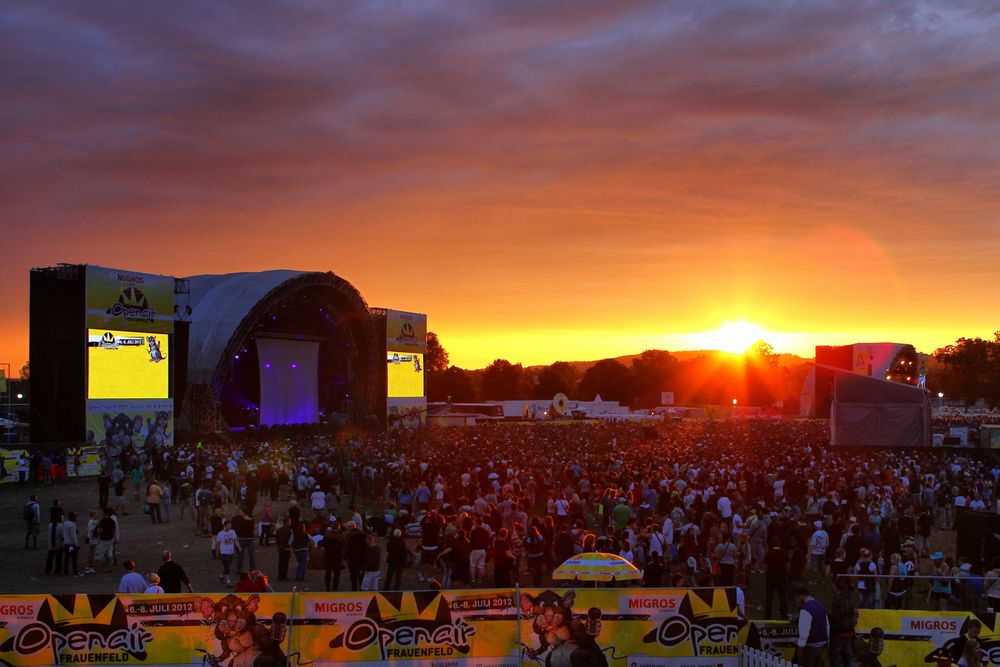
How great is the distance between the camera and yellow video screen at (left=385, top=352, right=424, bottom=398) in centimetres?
6371

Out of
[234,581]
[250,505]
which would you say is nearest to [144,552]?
[250,505]

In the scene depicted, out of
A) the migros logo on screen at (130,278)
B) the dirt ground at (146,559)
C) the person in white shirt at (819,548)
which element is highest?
the migros logo on screen at (130,278)

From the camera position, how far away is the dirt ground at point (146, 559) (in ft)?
50.2

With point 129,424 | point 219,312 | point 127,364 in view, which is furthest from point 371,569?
point 219,312

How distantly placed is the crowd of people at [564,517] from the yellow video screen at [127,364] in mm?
5146

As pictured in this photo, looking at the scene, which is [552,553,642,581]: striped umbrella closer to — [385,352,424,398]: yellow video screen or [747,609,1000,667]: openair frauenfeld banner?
[747,609,1000,667]: openair frauenfeld banner

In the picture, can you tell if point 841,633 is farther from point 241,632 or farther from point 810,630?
point 241,632

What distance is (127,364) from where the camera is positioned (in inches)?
1564

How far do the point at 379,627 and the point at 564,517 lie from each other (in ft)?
30.8

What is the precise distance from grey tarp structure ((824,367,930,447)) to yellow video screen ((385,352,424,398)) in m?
31.0

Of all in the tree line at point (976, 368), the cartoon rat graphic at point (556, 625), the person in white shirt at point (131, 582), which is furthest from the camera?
the tree line at point (976, 368)

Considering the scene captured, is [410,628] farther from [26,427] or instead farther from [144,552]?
[26,427]

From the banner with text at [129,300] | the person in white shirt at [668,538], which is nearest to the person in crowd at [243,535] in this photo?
the person in white shirt at [668,538]

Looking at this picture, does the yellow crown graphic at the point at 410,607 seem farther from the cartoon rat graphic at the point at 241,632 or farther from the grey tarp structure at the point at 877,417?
the grey tarp structure at the point at 877,417
